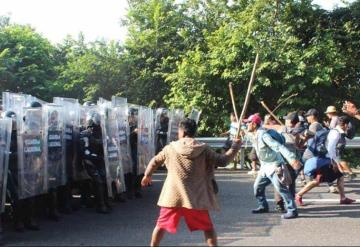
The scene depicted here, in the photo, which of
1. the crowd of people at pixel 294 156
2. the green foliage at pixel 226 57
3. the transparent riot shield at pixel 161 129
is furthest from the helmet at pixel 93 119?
the green foliage at pixel 226 57

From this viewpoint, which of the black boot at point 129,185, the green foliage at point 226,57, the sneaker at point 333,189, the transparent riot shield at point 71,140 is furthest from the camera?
Answer: the green foliage at point 226,57

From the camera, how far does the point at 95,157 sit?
940 centimetres

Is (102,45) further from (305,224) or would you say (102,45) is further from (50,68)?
(305,224)

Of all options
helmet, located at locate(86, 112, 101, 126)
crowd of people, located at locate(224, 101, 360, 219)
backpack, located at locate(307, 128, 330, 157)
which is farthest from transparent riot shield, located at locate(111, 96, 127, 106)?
backpack, located at locate(307, 128, 330, 157)

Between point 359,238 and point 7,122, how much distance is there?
479cm

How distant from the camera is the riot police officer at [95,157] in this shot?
30.6 feet

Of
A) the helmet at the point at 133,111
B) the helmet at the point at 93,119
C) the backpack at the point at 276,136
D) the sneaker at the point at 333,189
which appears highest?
the helmet at the point at 133,111

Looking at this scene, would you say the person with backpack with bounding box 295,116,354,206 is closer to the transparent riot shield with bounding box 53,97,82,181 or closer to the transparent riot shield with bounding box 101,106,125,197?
the transparent riot shield with bounding box 101,106,125,197

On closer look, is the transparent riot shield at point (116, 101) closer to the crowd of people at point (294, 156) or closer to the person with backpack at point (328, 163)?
the crowd of people at point (294, 156)

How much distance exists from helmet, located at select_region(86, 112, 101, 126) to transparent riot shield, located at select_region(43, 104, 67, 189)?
509 millimetres

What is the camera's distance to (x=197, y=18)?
21.2 metres

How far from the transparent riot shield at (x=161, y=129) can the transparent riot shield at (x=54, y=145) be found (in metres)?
3.92

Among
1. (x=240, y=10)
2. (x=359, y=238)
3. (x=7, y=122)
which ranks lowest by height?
(x=359, y=238)

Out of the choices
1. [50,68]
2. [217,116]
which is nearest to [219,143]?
[217,116]
